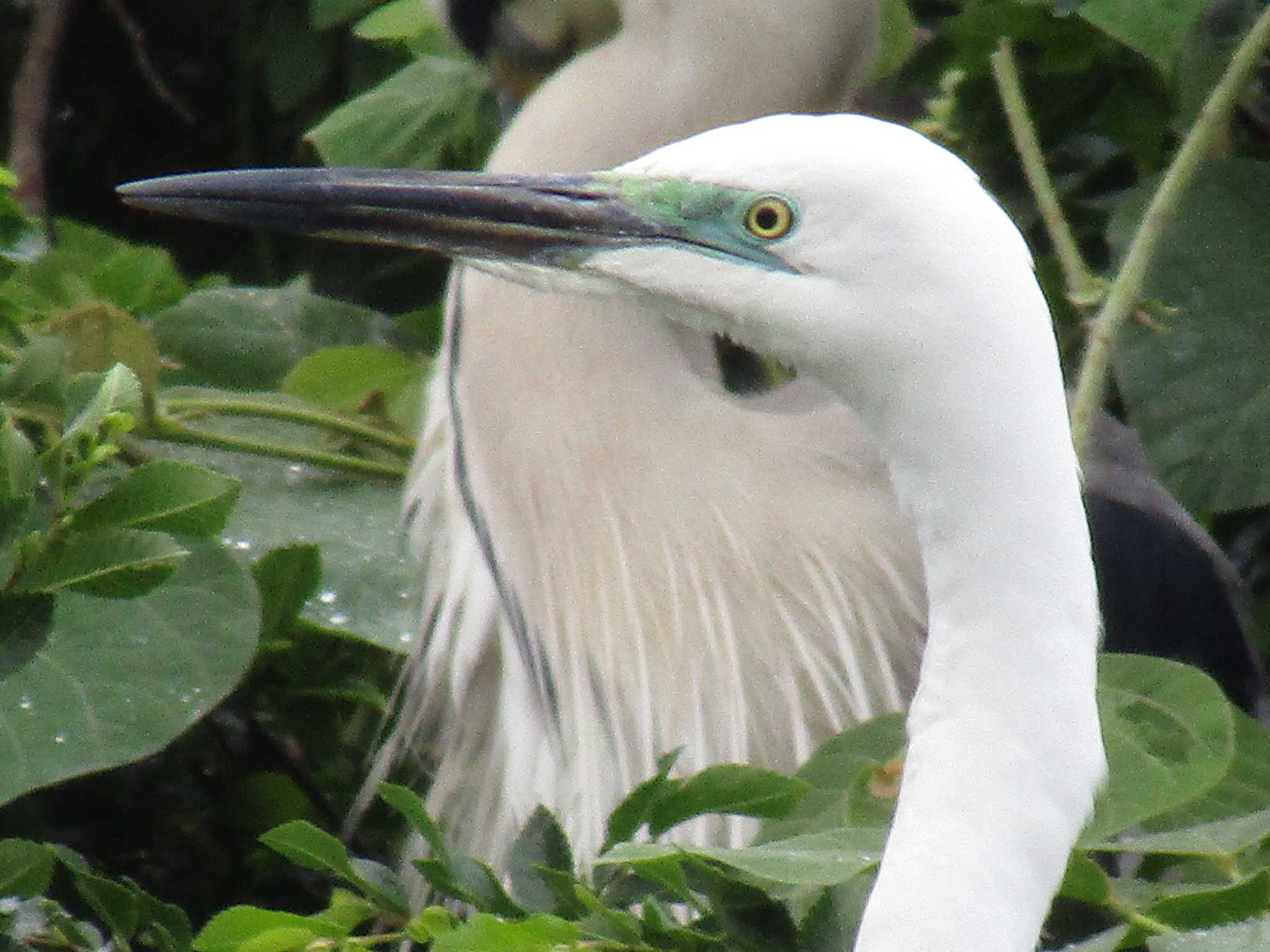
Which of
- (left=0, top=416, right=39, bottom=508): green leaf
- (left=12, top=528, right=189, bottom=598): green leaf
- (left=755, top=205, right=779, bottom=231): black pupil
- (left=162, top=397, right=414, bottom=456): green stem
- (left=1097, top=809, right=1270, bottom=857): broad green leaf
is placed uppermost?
(left=755, top=205, right=779, bottom=231): black pupil

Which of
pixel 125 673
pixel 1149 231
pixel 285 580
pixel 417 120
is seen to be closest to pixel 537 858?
pixel 125 673

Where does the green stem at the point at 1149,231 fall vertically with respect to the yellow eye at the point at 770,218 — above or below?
below

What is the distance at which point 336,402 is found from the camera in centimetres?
206

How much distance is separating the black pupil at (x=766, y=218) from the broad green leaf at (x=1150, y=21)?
0.70 metres

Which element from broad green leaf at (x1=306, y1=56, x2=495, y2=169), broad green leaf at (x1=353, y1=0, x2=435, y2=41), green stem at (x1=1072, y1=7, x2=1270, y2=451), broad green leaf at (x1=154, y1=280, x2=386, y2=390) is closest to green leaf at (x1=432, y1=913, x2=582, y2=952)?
green stem at (x1=1072, y1=7, x2=1270, y2=451)

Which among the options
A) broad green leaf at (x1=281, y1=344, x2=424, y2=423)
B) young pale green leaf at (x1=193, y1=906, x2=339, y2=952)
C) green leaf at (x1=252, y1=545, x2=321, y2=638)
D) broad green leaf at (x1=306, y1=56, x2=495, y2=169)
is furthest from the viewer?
broad green leaf at (x1=306, y1=56, x2=495, y2=169)

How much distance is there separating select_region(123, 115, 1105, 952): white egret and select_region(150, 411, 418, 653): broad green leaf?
0.74 metres

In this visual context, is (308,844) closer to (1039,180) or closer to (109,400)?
(109,400)

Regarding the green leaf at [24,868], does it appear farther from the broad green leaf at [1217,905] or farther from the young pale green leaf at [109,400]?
the broad green leaf at [1217,905]

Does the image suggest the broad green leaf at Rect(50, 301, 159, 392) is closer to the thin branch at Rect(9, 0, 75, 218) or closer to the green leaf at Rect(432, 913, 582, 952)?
the thin branch at Rect(9, 0, 75, 218)

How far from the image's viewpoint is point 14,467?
4.27 feet

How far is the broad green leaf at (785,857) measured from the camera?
43.0 inches

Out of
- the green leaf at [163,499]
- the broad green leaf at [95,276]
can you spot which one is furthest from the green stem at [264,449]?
the green leaf at [163,499]

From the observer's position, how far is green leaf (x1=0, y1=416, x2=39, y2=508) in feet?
4.26
